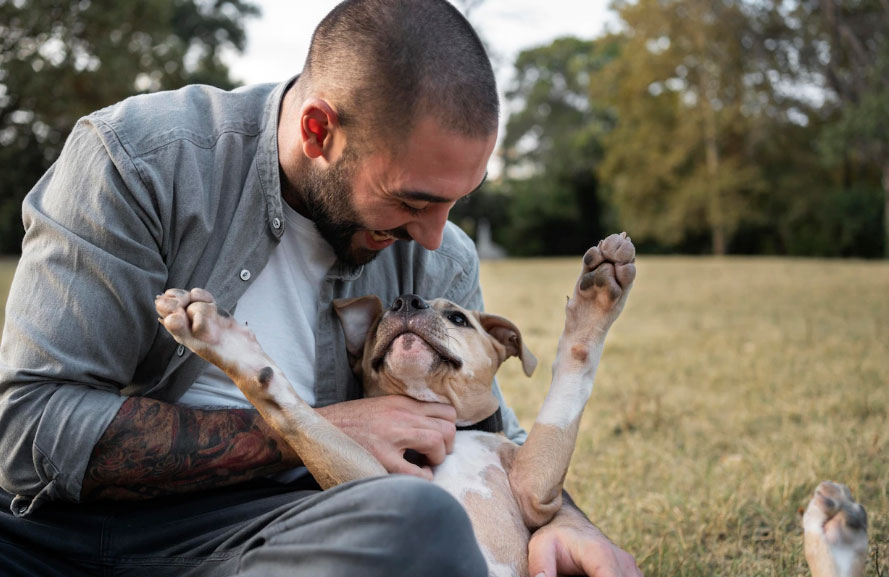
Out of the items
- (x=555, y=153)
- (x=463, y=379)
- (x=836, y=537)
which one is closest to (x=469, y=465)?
(x=463, y=379)

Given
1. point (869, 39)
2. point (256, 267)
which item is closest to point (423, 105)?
point (256, 267)

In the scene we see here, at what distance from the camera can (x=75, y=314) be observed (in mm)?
2250

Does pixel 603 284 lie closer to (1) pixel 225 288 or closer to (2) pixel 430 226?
(2) pixel 430 226

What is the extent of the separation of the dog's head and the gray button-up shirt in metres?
0.11

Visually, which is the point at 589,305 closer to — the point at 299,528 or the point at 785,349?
the point at 299,528

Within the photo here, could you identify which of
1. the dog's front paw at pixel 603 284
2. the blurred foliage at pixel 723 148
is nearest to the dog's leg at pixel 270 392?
the dog's front paw at pixel 603 284

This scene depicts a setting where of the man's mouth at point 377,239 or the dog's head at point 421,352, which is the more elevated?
A: the man's mouth at point 377,239

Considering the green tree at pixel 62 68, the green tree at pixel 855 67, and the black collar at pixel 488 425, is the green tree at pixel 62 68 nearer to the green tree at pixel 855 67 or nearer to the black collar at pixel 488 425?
the green tree at pixel 855 67

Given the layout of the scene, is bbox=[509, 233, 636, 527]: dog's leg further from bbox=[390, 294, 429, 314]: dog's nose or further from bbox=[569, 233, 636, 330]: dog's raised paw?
bbox=[390, 294, 429, 314]: dog's nose

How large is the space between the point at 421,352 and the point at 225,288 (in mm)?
716

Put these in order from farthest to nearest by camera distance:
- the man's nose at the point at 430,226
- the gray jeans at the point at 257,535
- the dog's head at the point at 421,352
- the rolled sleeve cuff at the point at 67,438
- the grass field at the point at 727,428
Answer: the grass field at the point at 727,428
the dog's head at the point at 421,352
the man's nose at the point at 430,226
the rolled sleeve cuff at the point at 67,438
the gray jeans at the point at 257,535

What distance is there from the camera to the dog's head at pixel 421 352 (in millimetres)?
2895

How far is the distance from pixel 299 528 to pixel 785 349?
20.9ft

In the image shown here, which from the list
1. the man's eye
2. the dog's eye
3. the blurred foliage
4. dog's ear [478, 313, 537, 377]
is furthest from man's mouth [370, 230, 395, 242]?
the blurred foliage
